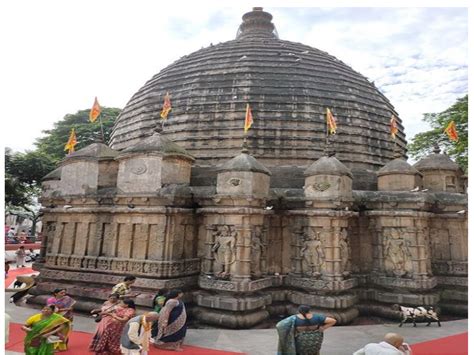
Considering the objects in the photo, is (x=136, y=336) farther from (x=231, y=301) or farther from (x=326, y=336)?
(x=326, y=336)

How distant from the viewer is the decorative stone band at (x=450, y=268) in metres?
11.8

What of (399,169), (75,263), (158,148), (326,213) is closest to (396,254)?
(326,213)

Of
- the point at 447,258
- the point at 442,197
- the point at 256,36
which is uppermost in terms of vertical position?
the point at 256,36

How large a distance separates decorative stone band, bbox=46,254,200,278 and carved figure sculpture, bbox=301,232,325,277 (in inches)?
127

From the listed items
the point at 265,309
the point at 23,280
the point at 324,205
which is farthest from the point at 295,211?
the point at 23,280

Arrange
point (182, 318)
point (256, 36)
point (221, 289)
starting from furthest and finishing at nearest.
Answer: point (256, 36) < point (221, 289) < point (182, 318)

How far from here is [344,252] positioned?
1066cm

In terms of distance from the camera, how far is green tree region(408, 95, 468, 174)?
75.5ft

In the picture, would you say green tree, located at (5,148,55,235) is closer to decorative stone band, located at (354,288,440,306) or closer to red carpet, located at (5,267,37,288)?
red carpet, located at (5,267,37,288)

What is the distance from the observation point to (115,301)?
6902 mm

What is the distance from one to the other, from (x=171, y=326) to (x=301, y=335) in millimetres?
3142

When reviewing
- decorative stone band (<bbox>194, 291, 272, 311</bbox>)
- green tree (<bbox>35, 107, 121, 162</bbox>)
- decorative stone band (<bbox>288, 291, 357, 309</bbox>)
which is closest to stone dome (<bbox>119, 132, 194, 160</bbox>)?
decorative stone band (<bbox>194, 291, 272, 311</bbox>)

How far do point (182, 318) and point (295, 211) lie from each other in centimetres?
489

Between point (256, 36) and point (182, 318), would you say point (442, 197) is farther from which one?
point (256, 36)
